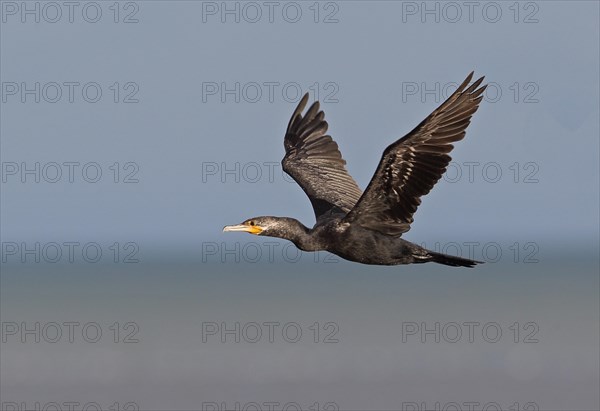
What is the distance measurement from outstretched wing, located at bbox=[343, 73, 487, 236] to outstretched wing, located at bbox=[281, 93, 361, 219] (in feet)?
6.98

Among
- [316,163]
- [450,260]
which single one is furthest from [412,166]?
[316,163]

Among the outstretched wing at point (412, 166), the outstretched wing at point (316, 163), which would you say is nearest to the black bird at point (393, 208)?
the outstretched wing at point (412, 166)

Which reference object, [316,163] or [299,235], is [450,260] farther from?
[316,163]

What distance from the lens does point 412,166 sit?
62.6ft

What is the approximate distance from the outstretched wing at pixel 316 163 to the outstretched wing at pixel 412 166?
6.98ft

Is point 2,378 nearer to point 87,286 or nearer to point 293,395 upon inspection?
point 293,395

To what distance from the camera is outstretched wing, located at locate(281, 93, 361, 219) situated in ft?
73.7

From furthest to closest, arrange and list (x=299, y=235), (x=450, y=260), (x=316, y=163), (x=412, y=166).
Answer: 1. (x=316, y=163)
2. (x=299, y=235)
3. (x=450, y=260)
4. (x=412, y=166)

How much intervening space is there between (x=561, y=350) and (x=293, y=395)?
40.0 feet

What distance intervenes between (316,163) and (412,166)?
480 cm

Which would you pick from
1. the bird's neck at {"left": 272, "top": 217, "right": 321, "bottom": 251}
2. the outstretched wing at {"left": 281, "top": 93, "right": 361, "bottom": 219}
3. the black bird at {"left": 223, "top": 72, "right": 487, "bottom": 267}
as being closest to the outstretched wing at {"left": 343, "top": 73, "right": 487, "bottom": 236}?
the black bird at {"left": 223, "top": 72, "right": 487, "bottom": 267}

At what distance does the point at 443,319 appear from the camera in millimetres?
64375

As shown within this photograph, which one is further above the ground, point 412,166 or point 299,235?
point 412,166

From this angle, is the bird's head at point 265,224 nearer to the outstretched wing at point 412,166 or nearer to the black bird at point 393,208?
the black bird at point 393,208
